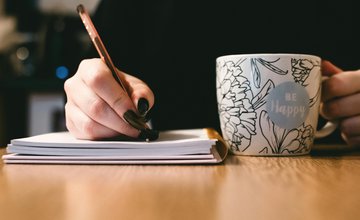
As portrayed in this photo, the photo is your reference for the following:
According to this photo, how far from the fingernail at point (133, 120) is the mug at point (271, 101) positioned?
13 centimetres

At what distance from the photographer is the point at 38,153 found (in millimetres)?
543

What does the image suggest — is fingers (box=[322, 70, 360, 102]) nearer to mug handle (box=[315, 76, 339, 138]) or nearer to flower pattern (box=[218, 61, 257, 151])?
mug handle (box=[315, 76, 339, 138])

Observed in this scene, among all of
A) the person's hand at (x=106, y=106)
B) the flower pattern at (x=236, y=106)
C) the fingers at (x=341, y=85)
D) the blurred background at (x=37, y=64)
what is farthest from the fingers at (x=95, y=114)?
the blurred background at (x=37, y=64)

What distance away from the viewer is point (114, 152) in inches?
21.0

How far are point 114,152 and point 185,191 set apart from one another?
0.57 ft

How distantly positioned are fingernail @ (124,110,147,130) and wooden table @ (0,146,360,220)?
8 cm

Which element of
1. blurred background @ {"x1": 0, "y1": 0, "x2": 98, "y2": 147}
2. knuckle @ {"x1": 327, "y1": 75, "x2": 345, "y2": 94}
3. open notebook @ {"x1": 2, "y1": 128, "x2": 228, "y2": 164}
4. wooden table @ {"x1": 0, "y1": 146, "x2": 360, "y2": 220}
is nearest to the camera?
wooden table @ {"x1": 0, "y1": 146, "x2": 360, "y2": 220}

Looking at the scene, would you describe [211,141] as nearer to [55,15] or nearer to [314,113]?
[314,113]

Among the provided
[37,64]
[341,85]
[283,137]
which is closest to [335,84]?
[341,85]

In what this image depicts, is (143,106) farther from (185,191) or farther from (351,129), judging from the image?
(351,129)

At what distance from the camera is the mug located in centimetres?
57

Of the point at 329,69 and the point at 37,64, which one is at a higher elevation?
the point at 329,69

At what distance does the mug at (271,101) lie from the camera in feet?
1.87

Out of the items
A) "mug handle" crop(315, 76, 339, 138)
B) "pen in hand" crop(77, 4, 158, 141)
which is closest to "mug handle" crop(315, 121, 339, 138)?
"mug handle" crop(315, 76, 339, 138)
